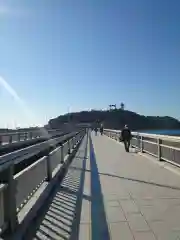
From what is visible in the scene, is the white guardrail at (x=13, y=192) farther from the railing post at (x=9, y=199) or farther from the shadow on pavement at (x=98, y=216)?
the shadow on pavement at (x=98, y=216)

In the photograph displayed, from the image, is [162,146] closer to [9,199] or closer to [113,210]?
[113,210]

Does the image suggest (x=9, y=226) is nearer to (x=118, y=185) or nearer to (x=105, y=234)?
(x=105, y=234)

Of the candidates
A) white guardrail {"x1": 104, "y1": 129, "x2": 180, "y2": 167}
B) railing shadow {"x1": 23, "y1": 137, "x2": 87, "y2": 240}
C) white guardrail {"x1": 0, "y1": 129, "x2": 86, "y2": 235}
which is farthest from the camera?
white guardrail {"x1": 104, "y1": 129, "x2": 180, "y2": 167}

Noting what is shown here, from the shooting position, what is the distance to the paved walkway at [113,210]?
501 cm

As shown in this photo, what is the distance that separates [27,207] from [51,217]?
0.49m

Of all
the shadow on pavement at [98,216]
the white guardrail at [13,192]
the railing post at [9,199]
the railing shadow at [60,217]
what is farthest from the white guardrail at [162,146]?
the railing post at [9,199]

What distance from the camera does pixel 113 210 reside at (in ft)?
20.9

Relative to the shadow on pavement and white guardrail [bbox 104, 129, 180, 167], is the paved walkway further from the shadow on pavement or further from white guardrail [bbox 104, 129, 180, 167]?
white guardrail [bbox 104, 129, 180, 167]

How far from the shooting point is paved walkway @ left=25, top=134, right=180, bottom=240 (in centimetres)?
501

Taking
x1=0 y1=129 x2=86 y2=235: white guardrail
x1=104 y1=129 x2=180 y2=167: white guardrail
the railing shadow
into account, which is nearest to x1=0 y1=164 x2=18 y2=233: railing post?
x1=0 y1=129 x2=86 y2=235: white guardrail

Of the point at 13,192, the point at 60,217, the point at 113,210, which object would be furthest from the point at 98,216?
the point at 13,192

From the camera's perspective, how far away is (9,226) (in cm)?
476

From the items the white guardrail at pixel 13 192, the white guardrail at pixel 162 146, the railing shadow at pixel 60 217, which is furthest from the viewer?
the white guardrail at pixel 162 146

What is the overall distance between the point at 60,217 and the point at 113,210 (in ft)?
3.72
